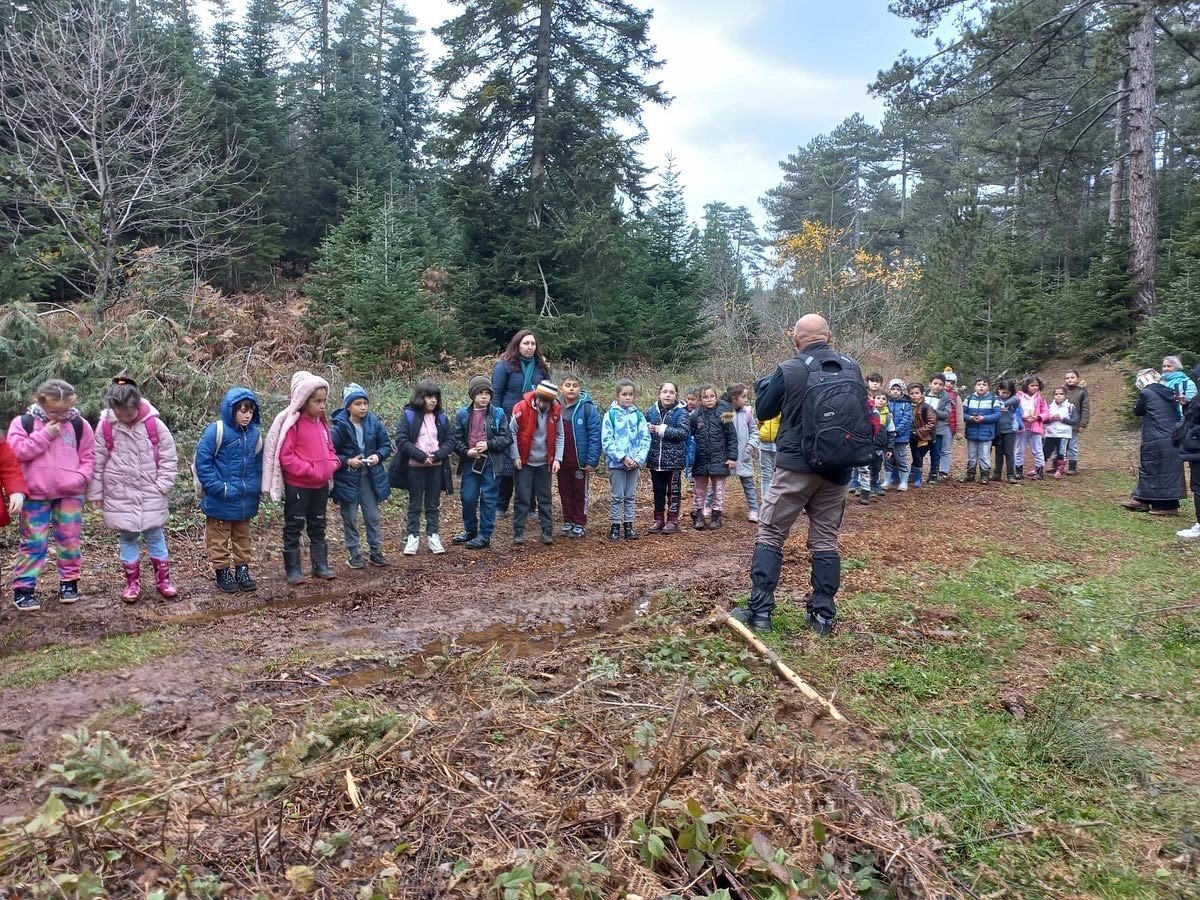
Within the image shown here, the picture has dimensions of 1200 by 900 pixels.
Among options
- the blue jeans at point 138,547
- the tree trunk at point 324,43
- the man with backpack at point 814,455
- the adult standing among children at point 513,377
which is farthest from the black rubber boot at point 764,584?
the tree trunk at point 324,43

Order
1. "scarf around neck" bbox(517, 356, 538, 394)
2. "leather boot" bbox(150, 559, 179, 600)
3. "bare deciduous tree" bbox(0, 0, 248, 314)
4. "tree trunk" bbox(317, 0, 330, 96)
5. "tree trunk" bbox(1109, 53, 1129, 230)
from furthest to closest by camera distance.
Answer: "tree trunk" bbox(317, 0, 330, 96) < "tree trunk" bbox(1109, 53, 1129, 230) < "bare deciduous tree" bbox(0, 0, 248, 314) < "scarf around neck" bbox(517, 356, 538, 394) < "leather boot" bbox(150, 559, 179, 600)

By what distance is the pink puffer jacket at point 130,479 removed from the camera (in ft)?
20.8

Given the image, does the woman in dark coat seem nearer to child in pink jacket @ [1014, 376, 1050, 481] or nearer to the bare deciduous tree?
child in pink jacket @ [1014, 376, 1050, 481]

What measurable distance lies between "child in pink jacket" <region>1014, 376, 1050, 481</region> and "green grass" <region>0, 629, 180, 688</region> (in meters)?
13.7

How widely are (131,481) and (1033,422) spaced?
47.0 feet

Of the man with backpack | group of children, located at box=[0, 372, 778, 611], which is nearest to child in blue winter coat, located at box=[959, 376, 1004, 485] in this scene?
group of children, located at box=[0, 372, 778, 611]

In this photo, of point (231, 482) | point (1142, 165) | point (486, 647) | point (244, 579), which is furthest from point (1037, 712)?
point (1142, 165)

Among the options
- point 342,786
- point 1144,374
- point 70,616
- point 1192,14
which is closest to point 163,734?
point 342,786

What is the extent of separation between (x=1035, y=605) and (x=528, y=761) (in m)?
4.90

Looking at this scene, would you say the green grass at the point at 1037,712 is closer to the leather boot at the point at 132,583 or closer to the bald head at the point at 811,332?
the bald head at the point at 811,332

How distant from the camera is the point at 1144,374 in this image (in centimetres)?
1064

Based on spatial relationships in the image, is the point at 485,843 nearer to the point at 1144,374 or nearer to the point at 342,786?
the point at 342,786

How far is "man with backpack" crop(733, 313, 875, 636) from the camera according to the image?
484 centimetres

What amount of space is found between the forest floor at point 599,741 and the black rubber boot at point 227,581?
24 cm
